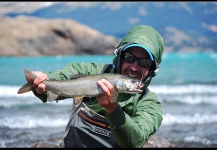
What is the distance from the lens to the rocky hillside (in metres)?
94.4

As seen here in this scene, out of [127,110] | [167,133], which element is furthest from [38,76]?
[167,133]

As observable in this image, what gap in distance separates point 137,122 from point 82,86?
622mm

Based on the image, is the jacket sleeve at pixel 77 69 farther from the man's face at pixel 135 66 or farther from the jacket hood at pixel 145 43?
the man's face at pixel 135 66

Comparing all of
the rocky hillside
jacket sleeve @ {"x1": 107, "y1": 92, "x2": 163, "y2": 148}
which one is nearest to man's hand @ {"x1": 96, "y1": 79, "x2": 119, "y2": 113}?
jacket sleeve @ {"x1": 107, "y1": 92, "x2": 163, "y2": 148}

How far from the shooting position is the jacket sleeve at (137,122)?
3.49 m

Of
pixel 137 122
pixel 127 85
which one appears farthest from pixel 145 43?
pixel 137 122

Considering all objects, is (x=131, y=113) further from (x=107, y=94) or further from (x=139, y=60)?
(x=107, y=94)

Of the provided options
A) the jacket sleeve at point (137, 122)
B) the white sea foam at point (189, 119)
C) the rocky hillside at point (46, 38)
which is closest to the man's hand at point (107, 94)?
the jacket sleeve at point (137, 122)

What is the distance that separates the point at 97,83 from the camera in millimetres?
3424

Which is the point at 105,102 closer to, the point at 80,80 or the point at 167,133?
the point at 80,80

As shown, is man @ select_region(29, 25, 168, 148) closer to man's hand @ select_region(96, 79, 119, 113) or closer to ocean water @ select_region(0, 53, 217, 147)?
man's hand @ select_region(96, 79, 119, 113)

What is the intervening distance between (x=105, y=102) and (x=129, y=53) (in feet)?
2.63

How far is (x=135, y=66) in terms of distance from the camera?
4.02 meters

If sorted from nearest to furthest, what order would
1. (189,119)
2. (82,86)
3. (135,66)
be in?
(82,86) < (135,66) < (189,119)
